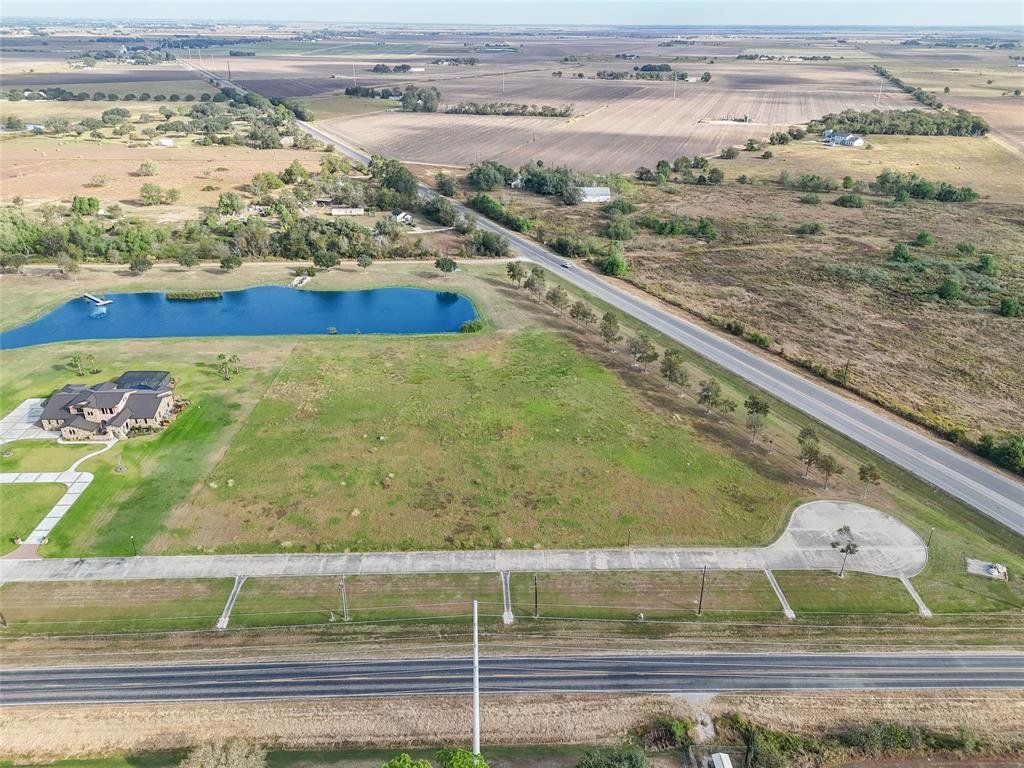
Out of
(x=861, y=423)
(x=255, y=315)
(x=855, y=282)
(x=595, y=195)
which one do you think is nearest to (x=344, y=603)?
(x=861, y=423)

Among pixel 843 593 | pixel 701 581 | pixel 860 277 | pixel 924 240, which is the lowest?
pixel 843 593

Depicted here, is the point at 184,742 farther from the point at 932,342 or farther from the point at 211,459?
the point at 932,342

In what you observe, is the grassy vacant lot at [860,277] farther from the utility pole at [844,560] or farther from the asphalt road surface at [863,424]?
the utility pole at [844,560]

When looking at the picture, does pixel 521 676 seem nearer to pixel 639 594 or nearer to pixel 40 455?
pixel 639 594

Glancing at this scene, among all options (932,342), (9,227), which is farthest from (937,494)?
(9,227)

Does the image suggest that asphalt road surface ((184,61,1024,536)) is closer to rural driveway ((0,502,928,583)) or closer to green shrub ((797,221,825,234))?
rural driveway ((0,502,928,583))

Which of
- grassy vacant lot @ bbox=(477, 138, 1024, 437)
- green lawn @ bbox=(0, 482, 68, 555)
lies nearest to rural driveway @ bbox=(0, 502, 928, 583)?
green lawn @ bbox=(0, 482, 68, 555)
